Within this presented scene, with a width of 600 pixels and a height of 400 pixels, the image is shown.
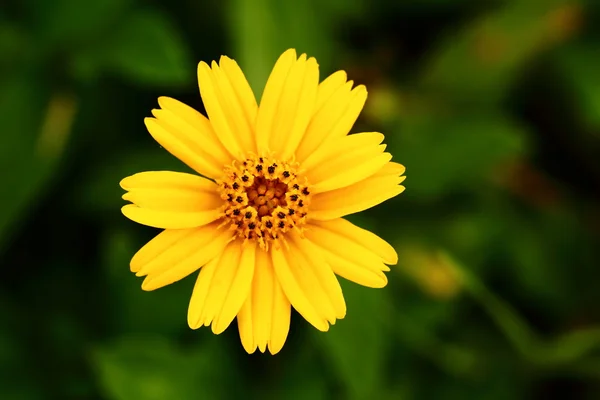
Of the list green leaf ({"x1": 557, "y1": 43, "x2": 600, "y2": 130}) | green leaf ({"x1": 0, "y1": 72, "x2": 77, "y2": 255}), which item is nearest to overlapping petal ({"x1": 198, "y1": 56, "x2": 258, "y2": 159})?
green leaf ({"x1": 0, "y1": 72, "x2": 77, "y2": 255})

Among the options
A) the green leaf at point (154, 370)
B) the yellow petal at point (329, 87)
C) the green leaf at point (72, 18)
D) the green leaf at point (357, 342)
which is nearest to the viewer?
the yellow petal at point (329, 87)

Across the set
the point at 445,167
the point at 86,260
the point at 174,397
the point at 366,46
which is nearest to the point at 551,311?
the point at 445,167

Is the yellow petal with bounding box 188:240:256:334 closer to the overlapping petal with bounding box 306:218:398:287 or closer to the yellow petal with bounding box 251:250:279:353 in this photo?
the yellow petal with bounding box 251:250:279:353

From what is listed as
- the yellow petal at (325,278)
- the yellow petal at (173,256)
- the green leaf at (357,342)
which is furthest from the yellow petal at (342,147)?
the green leaf at (357,342)

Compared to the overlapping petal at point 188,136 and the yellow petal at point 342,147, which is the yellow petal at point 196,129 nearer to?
the overlapping petal at point 188,136

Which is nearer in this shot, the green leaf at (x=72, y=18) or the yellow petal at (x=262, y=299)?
the yellow petal at (x=262, y=299)
